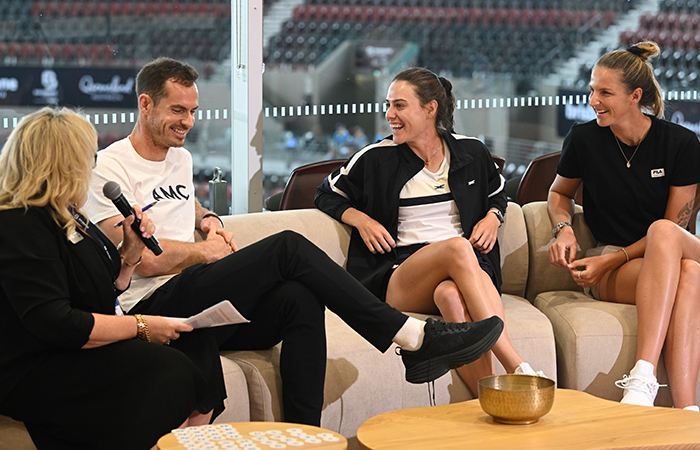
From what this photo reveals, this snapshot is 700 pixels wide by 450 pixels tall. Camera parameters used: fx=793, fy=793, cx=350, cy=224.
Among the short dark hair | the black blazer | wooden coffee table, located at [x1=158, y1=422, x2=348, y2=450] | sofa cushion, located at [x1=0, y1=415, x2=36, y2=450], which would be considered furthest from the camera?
the short dark hair

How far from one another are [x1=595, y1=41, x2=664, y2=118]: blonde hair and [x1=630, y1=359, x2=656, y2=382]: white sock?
1.03m

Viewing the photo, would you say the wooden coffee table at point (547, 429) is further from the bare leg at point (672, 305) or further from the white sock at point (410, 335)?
the bare leg at point (672, 305)

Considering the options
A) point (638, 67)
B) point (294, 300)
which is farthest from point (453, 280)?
point (638, 67)

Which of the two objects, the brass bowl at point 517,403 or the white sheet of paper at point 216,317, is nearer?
the brass bowl at point 517,403

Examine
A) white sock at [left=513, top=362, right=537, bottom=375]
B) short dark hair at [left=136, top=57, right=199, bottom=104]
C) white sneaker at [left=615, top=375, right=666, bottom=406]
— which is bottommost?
white sneaker at [left=615, top=375, right=666, bottom=406]

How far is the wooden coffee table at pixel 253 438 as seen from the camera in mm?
1618

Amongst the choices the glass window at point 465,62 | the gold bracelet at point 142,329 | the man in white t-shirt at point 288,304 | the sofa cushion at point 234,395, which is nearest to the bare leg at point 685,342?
the man in white t-shirt at point 288,304

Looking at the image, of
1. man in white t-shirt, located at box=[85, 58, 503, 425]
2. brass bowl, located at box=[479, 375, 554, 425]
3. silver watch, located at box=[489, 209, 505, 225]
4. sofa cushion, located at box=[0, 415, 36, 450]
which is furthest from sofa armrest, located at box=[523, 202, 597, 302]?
sofa cushion, located at box=[0, 415, 36, 450]

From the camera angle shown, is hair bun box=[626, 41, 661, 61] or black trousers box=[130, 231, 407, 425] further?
hair bun box=[626, 41, 661, 61]

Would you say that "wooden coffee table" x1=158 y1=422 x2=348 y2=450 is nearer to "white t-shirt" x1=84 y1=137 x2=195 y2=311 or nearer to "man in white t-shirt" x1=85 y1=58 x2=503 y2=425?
"man in white t-shirt" x1=85 y1=58 x2=503 y2=425

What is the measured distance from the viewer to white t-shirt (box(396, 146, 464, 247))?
2946mm

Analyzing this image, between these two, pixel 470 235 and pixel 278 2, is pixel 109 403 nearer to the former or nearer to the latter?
pixel 470 235

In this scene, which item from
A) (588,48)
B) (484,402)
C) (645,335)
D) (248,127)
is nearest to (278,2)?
(248,127)

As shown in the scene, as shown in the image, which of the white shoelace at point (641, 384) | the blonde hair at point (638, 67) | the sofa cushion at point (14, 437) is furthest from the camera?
the blonde hair at point (638, 67)
